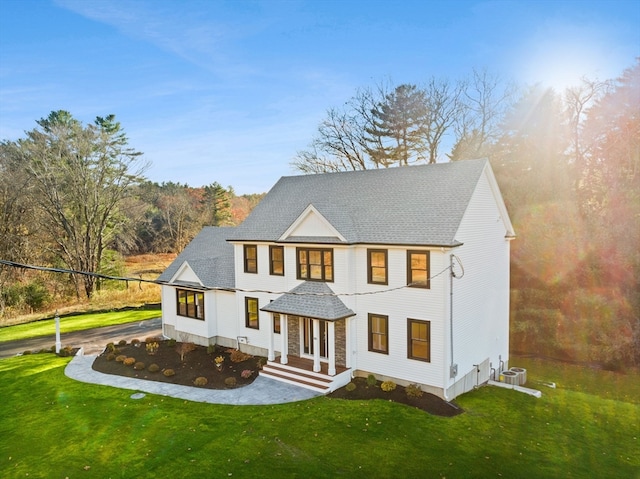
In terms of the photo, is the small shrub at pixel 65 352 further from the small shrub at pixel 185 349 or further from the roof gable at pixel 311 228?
the roof gable at pixel 311 228

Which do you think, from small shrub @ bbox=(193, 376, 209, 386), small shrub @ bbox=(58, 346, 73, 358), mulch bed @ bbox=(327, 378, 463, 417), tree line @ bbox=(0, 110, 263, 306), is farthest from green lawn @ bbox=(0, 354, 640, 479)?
tree line @ bbox=(0, 110, 263, 306)

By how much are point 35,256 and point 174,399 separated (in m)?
27.7

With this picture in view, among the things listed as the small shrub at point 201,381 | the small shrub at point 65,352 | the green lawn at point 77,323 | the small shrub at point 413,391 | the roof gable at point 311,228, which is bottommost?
the green lawn at point 77,323

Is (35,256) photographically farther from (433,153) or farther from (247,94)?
(433,153)

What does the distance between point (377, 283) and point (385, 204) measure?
372 cm

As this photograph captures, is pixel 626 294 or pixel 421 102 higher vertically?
pixel 421 102

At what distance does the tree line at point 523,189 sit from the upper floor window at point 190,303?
19360 millimetres

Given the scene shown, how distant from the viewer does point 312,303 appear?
17234 millimetres

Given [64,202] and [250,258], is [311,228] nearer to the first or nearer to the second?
[250,258]

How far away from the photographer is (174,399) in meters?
15.4

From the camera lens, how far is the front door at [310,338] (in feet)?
59.9

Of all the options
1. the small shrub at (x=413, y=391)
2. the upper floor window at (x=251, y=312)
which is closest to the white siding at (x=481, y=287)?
the small shrub at (x=413, y=391)

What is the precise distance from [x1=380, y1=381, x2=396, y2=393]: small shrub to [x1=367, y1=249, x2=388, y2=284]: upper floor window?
385 centimetres

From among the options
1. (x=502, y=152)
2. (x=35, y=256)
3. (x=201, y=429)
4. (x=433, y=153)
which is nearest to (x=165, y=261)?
(x=35, y=256)
